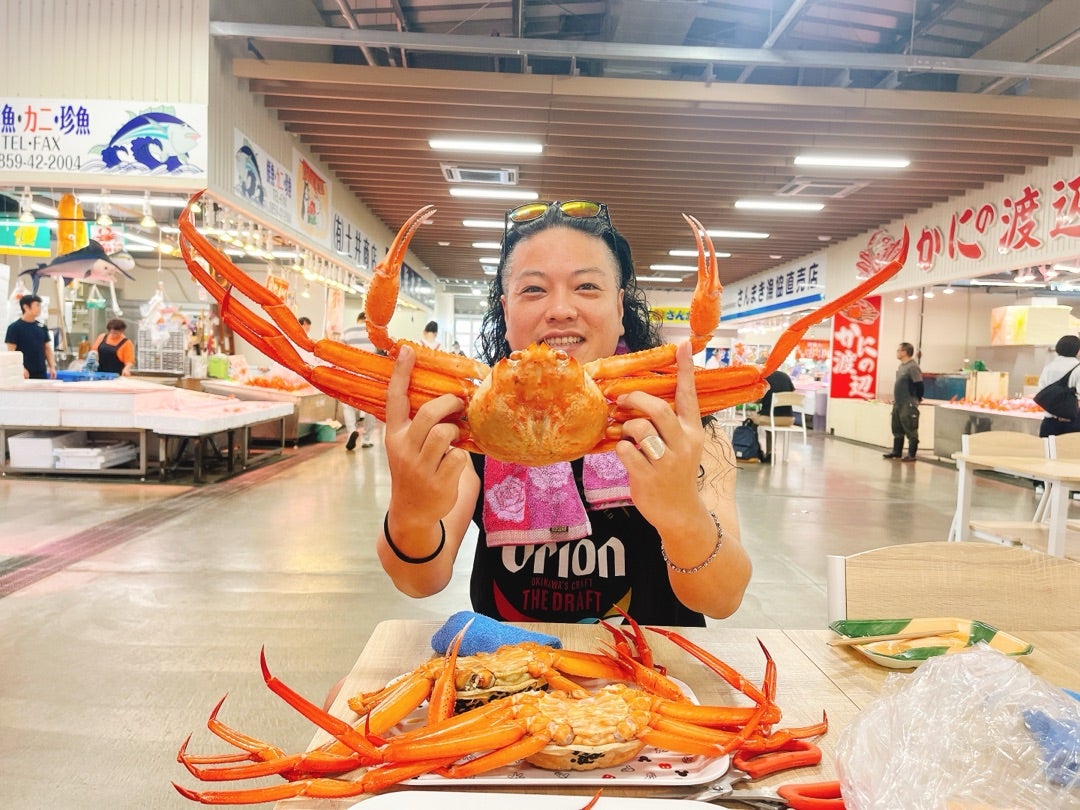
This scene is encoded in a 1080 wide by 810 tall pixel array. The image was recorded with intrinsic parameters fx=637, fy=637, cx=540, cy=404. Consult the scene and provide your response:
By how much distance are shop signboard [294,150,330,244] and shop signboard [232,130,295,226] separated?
9.7 inches

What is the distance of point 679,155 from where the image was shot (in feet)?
25.1

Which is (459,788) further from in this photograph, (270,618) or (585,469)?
(270,618)

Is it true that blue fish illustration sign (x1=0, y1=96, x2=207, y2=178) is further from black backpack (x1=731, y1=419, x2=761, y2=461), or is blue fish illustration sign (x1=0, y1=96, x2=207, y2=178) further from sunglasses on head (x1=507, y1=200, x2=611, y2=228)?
black backpack (x1=731, y1=419, x2=761, y2=461)

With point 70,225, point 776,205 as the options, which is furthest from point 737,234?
point 70,225

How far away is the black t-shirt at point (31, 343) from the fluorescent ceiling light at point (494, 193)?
17.8ft

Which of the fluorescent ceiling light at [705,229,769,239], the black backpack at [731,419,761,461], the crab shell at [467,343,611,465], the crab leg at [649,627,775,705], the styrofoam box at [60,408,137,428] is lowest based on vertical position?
the black backpack at [731,419,761,461]

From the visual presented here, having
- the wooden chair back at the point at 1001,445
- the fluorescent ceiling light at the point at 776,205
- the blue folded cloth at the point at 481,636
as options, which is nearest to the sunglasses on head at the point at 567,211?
the blue folded cloth at the point at 481,636

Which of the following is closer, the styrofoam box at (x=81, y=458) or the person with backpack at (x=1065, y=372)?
the styrofoam box at (x=81, y=458)

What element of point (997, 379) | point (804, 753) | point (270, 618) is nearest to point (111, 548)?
point (270, 618)

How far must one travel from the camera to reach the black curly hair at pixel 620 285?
59.2 inches

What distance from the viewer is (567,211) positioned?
5.02 feet

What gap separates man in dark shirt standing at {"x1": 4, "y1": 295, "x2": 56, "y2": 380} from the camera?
290 inches

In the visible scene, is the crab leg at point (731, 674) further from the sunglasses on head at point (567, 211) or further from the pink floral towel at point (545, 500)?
the sunglasses on head at point (567, 211)

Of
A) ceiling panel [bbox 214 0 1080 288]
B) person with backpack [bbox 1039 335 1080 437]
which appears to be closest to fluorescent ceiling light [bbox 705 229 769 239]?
ceiling panel [bbox 214 0 1080 288]
